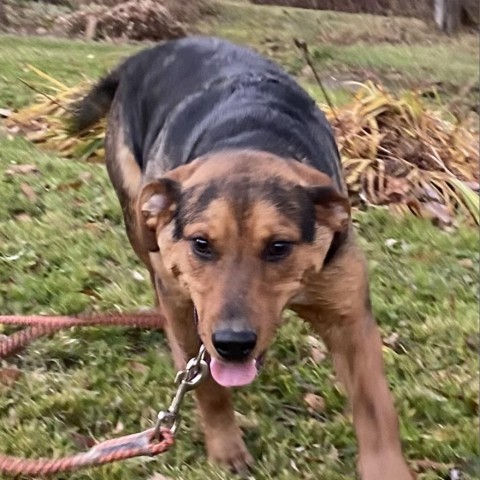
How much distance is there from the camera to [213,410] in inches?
152

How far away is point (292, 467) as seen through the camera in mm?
3818

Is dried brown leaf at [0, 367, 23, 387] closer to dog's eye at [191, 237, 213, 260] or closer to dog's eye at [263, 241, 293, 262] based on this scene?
dog's eye at [191, 237, 213, 260]

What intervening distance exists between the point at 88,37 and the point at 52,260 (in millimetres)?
3416

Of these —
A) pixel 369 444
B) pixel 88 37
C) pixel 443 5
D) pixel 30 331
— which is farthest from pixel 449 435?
pixel 443 5

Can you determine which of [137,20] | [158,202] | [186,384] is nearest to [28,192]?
[137,20]

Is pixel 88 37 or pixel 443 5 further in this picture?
pixel 443 5

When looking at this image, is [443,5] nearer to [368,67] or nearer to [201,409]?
[368,67]

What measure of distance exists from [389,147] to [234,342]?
539 cm

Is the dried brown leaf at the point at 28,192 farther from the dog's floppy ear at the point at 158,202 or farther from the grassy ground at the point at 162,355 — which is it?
the dog's floppy ear at the point at 158,202

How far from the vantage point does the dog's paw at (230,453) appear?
382 centimetres

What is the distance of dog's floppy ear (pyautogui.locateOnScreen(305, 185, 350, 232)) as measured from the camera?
11.1 ft

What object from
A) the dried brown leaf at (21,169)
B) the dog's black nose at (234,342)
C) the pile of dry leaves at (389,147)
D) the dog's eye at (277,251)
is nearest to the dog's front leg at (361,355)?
the dog's eye at (277,251)

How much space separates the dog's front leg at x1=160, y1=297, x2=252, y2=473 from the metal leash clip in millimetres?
177

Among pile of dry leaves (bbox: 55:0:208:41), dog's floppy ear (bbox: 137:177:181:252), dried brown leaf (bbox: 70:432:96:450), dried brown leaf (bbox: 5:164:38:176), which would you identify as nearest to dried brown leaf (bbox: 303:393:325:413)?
dried brown leaf (bbox: 70:432:96:450)
